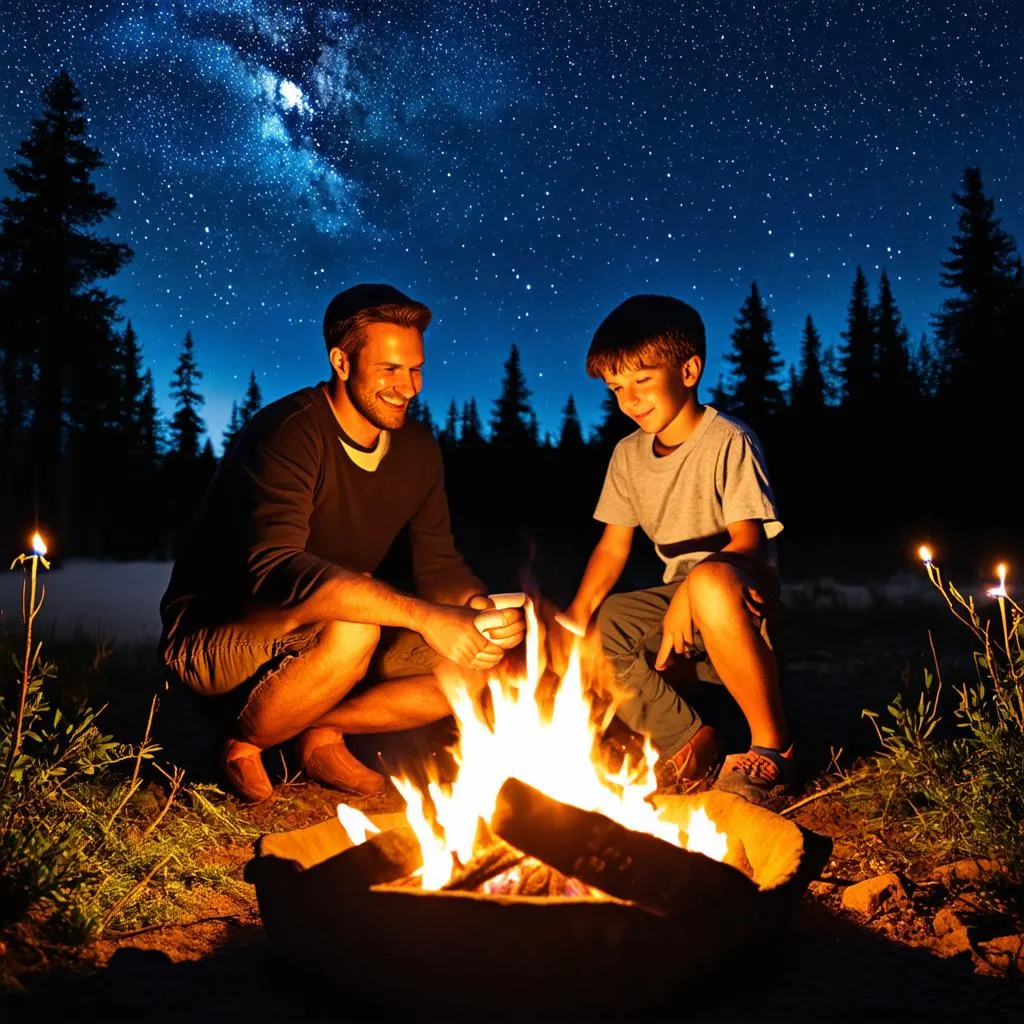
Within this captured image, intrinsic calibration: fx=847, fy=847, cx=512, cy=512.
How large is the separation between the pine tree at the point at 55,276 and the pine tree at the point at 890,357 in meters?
26.7

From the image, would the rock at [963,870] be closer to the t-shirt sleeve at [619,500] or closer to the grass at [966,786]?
the grass at [966,786]

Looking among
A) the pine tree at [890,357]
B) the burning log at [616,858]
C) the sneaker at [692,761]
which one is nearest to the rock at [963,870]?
the burning log at [616,858]

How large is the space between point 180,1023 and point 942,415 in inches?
1237

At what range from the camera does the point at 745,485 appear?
12.8 ft

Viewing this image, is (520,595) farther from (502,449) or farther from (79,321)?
(502,449)

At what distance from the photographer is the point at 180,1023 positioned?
188 centimetres

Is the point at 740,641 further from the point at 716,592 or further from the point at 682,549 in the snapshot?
the point at 682,549

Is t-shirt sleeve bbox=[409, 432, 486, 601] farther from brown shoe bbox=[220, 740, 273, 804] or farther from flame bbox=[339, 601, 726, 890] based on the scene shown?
flame bbox=[339, 601, 726, 890]

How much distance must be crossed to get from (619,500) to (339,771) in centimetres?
195

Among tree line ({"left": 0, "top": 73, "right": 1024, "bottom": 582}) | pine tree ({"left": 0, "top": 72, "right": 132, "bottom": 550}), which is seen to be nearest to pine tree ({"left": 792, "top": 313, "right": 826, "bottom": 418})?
tree line ({"left": 0, "top": 73, "right": 1024, "bottom": 582})

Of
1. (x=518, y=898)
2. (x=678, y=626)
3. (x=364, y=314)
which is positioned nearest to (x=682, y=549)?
A: (x=678, y=626)

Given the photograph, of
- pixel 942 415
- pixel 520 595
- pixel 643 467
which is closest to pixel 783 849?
pixel 520 595

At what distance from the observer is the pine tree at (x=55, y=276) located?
23031 mm

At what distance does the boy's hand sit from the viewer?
12.0 feet
